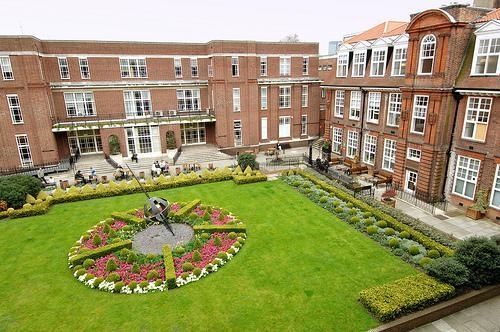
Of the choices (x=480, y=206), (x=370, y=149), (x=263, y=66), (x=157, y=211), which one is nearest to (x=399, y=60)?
(x=370, y=149)

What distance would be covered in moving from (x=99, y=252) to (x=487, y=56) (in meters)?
24.4

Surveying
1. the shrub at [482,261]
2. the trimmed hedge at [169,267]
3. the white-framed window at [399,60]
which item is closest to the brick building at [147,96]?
the white-framed window at [399,60]

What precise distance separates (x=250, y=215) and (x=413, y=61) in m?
15.4

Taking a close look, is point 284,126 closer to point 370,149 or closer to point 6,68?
point 370,149

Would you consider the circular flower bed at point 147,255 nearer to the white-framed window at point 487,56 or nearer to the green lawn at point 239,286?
the green lawn at point 239,286

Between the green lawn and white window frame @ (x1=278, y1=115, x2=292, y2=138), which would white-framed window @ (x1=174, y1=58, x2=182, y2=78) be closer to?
white window frame @ (x1=278, y1=115, x2=292, y2=138)

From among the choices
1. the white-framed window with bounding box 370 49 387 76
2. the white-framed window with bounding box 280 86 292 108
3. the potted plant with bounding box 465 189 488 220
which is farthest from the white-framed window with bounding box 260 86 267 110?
the potted plant with bounding box 465 189 488 220

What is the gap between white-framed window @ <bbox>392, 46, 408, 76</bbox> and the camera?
2433 cm

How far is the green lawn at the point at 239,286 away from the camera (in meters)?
11.7

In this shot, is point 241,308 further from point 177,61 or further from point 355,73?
point 177,61

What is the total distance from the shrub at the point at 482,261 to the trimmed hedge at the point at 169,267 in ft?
40.0

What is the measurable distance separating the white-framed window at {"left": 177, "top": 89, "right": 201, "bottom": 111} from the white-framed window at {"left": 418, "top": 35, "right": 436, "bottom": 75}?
24.0 m

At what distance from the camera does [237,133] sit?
122ft

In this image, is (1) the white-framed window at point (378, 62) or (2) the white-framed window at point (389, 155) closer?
(2) the white-framed window at point (389, 155)
